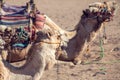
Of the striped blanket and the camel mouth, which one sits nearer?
the striped blanket

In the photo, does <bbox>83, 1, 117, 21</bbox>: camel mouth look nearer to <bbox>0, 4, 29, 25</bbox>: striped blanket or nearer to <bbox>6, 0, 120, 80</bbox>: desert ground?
<bbox>6, 0, 120, 80</bbox>: desert ground

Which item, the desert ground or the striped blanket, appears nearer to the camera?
the striped blanket

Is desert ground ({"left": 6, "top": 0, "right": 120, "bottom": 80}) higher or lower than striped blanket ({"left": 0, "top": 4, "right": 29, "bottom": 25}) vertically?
lower

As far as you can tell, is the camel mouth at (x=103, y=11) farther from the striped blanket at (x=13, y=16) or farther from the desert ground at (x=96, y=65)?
the striped blanket at (x=13, y=16)

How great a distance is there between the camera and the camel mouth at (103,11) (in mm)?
7349

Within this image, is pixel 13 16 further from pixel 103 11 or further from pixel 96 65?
pixel 96 65

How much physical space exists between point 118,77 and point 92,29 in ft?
3.25

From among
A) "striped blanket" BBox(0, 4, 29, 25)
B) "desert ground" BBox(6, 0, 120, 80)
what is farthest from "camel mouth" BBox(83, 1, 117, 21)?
"striped blanket" BBox(0, 4, 29, 25)

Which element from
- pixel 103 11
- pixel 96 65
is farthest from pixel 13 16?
pixel 96 65

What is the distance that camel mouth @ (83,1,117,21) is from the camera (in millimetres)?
7349

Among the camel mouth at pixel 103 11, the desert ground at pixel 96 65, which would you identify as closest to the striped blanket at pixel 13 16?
the desert ground at pixel 96 65

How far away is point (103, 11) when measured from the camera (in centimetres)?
737

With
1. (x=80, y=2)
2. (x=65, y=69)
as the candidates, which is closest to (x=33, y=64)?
(x=65, y=69)

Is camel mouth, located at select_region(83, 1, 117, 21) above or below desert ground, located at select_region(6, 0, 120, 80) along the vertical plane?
above
